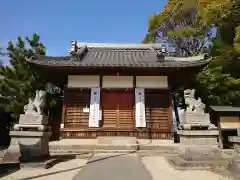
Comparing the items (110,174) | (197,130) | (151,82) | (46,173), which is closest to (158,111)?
(151,82)

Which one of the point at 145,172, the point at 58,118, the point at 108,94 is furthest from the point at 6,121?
the point at 145,172

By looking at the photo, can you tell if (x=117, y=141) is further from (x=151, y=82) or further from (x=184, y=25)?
(x=184, y=25)

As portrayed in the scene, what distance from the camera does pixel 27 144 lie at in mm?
6504

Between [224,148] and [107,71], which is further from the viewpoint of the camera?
[107,71]

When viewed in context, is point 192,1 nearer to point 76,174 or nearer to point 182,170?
point 182,170

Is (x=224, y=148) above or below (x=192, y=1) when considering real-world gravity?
below

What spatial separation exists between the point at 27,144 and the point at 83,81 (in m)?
7.23

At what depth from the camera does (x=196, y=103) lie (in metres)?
7.12

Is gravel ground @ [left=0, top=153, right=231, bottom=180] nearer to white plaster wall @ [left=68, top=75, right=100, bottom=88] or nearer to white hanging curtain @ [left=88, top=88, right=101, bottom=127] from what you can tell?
white hanging curtain @ [left=88, top=88, right=101, bottom=127]

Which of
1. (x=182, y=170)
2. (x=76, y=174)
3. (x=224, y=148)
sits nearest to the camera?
(x=76, y=174)

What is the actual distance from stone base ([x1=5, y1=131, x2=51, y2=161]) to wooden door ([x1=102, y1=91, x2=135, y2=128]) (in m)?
5.92

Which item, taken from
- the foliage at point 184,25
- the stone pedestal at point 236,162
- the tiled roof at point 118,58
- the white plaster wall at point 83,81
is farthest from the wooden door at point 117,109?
the foliage at point 184,25

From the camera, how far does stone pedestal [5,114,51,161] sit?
252 inches

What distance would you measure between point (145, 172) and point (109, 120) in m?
7.05
